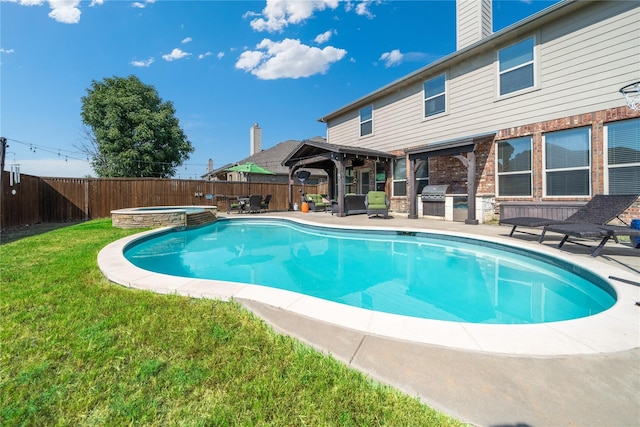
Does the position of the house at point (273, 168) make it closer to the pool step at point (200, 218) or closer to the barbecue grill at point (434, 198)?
the pool step at point (200, 218)

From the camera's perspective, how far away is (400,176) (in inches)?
475

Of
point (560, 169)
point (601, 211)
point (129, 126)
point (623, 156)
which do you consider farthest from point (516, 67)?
point (129, 126)

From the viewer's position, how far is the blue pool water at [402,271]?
3.40m

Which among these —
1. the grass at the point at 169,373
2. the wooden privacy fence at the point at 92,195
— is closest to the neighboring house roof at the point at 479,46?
the wooden privacy fence at the point at 92,195

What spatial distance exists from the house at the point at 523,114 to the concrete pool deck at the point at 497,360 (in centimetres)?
624

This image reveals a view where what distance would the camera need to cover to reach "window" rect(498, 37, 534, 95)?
8036 mm

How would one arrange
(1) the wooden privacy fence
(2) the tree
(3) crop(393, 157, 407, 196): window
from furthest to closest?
1. (2) the tree
2. (3) crop(393, 157, 407, 196): window
3. (1) the wooden privacy fence

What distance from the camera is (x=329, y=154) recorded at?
1150 cm

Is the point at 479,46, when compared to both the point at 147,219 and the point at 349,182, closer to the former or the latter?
the point at 349,182

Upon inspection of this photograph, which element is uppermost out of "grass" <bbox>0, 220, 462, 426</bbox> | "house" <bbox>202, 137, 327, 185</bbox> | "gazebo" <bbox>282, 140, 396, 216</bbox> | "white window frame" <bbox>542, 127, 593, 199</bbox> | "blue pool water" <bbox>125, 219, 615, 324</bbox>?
"house" <bbox>202, 137, 327, 185</bbox>

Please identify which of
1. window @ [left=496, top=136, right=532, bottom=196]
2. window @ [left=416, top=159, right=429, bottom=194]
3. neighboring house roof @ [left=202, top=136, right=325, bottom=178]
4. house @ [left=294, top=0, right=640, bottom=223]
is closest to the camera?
house @ [left=294, top=0, right=640, bottom=223]

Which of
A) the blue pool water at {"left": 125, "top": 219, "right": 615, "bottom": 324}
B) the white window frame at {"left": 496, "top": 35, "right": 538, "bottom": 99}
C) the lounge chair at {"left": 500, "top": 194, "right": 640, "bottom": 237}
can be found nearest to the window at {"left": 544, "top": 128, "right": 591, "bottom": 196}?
the white window frame at {"left": 496, "top": 35, "right": 538, "bottom": 99}

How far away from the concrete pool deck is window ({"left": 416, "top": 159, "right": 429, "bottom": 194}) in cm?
861

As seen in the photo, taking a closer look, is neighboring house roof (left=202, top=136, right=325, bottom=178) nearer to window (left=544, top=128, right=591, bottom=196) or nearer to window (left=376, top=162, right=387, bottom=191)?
window (left=376, top=162, right=387, bottom=191)
